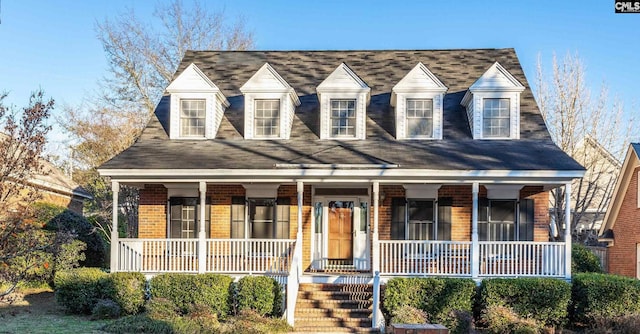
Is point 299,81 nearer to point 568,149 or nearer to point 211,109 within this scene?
point 211,109

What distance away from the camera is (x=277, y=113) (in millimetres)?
18703

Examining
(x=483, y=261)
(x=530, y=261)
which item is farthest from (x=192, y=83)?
(x=530, y=261)

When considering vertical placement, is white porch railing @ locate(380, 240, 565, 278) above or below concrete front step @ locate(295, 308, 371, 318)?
above

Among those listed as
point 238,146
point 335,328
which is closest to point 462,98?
point 238,146

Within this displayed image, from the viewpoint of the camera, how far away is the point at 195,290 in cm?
1484

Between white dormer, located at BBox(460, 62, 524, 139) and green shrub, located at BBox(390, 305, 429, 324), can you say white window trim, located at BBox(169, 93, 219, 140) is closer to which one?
white dormer, located at BBox(460, 62, 524, 139)

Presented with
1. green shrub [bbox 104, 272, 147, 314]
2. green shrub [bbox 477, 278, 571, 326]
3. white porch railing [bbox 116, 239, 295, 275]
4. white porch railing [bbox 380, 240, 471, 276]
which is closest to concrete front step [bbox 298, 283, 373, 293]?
white porch railing [bbox 380, 240, 471, 276]

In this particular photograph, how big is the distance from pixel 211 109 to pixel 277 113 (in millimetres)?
1923

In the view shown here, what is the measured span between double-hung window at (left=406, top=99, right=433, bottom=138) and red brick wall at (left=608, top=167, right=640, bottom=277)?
834cm

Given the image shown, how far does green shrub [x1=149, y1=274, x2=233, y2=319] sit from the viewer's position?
1478 centimetres

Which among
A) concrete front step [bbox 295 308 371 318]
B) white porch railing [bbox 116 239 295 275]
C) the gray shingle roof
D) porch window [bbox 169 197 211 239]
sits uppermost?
the gray shingle roof

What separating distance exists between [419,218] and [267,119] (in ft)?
17.2

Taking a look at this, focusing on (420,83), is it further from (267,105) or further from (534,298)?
(534,298)

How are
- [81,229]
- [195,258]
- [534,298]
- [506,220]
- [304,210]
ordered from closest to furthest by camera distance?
[534,298] → [195,258] → [506,220] → [304,210] → [81,229]
